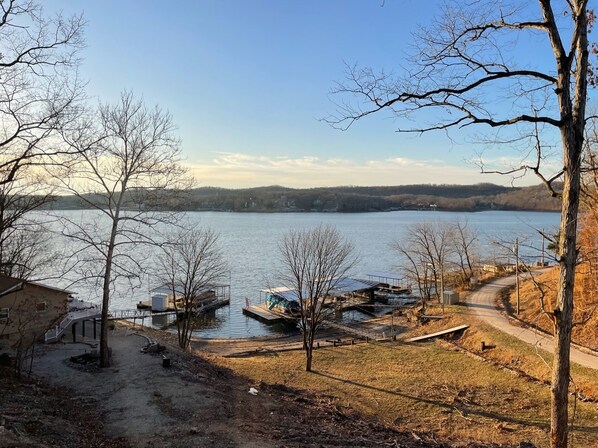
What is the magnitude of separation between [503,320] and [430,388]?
38.3ft

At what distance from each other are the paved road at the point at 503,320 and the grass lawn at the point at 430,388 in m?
1.26

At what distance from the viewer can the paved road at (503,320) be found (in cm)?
1883

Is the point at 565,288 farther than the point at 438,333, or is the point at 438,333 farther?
the point at 438,333

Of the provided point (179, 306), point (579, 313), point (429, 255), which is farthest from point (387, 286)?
point (579, 313)

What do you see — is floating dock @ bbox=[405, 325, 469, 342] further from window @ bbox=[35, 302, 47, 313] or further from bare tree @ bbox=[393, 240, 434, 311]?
window @ bbox=[35, 302, 47, 313]

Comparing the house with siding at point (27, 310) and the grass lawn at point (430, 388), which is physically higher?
the house with siding at point (27, 310)

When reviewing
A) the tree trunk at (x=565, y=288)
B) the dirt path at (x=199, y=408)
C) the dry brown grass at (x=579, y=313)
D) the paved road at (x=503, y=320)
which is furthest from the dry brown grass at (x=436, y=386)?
the tree trunk at (x=565, y=288)

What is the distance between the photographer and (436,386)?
18375 millimetres

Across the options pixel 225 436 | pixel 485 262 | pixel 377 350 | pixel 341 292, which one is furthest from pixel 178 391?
pixel 485 262

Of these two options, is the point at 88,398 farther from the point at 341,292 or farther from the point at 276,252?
the point at 276,252

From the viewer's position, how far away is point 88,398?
13.1m

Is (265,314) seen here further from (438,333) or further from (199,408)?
(199,408)

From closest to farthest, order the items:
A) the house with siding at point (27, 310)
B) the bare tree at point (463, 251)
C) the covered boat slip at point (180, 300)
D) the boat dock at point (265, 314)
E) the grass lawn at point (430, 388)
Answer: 1. the grass lawn at point (430, 388)
2. the house with siding at point (27, 310)
3. the boat dock at point (265, 314)
4. the covered boat slip at point (180, 300)
5. the bare tree at point (463, 251)

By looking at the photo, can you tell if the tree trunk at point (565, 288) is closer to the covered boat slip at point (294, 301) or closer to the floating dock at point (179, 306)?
the covered boat slip at point (294, 301)
